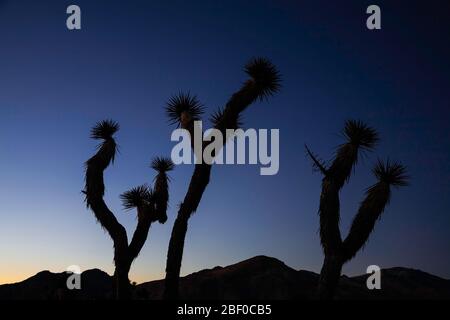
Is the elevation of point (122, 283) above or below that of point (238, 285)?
above

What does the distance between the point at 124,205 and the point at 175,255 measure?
3.91 meters

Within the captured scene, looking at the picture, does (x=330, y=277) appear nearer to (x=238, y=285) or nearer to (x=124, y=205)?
(x=124, y=205)

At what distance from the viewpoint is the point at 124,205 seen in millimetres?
16297

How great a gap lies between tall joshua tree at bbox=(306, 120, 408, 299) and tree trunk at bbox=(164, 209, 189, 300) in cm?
403

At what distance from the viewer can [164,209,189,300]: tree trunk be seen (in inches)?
515

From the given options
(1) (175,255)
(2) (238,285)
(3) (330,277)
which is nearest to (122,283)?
(1) (175,255)

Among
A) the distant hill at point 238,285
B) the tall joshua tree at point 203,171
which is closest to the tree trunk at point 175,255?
the tall joshua tree at point 203,171

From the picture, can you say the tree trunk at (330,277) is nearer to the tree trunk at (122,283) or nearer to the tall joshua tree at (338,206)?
the tall joshua tree at (338,206)

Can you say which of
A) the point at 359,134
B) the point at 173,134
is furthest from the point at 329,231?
the point at 173,134

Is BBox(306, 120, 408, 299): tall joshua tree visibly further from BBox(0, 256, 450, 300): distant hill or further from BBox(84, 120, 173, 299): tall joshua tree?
BBox(0, 256, 450, 300): distant hill

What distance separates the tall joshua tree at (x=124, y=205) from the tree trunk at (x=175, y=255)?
6.47 ft

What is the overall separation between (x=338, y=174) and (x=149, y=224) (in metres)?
6.70
